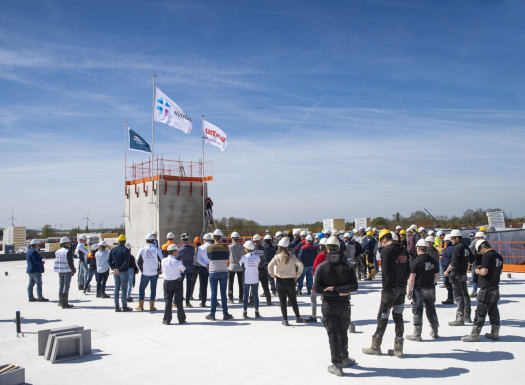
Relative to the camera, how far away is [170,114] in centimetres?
2320

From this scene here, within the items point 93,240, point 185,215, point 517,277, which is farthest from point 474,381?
point 93,240

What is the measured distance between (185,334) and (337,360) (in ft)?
11.1

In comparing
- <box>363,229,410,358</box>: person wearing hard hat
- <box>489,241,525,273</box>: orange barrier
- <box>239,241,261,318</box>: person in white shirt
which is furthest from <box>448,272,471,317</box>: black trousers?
<box>489,241,525,273</box>: orange barrier

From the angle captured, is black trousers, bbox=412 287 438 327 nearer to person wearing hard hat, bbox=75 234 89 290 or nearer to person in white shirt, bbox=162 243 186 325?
person in white shirt, bbox=162 243 186 325

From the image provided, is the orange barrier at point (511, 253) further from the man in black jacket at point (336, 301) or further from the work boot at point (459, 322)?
the man in black jacket at point (336, 301)

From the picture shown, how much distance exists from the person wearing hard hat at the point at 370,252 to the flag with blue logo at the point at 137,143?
1446cm

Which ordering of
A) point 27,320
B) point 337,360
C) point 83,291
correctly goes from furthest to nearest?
point 83,291, point 27,320, point 337,360

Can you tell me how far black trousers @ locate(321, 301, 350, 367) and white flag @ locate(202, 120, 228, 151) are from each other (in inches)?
791

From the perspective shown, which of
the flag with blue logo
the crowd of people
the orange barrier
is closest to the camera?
the crowd of people

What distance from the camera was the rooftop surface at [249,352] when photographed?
524cm

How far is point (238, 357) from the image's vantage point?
20.0 ft

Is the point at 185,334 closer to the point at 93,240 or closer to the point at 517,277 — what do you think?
the point at 517,277

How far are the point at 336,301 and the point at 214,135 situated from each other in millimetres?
20266

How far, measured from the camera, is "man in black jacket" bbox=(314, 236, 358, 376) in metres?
5.31
